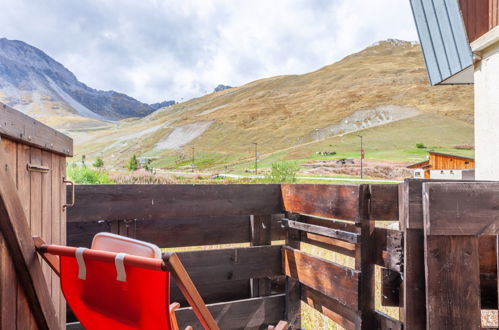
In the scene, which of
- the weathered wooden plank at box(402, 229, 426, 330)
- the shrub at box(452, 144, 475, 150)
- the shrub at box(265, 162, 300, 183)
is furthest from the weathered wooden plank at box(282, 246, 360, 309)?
the shrub at box(452, 144, 475, 150)

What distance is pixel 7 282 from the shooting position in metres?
1.41

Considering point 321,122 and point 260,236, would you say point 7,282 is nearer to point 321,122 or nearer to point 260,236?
point 260,236

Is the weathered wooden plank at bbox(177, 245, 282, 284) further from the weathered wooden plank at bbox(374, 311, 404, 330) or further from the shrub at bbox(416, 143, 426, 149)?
the shrub at bbox(416, 143, 426, 149)

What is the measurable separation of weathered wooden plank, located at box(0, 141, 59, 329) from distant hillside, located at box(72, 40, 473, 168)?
2719 inches

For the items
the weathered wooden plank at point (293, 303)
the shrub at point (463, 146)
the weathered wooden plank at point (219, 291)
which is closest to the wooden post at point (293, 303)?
the weathered wooden plank at point (293, 303)

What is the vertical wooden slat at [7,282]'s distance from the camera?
4.49 feet

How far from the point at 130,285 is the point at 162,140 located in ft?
467

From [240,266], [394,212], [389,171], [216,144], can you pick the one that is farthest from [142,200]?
[216,144]

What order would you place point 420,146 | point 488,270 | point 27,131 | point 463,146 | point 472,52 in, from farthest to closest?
point 420,146 < point 463,146 < point 472,52 < point 488,270 < point 27,131

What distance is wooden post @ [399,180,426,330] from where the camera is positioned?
65.8 inches

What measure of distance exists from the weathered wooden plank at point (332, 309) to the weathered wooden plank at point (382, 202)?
0.64m

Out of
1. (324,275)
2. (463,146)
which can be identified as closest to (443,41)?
(324,275)

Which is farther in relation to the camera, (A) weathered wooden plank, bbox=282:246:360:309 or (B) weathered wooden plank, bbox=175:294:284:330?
(B) weathered wooden plank, bbox=175:294:284:330

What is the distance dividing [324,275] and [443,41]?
3274 mm
